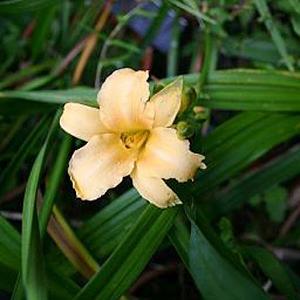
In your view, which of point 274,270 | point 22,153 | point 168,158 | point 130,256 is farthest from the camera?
point 22,153

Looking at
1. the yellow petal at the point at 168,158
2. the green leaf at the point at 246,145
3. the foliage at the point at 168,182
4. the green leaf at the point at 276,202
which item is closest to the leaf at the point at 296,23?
the foliage at the point at 168,182

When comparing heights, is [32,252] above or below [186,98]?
below

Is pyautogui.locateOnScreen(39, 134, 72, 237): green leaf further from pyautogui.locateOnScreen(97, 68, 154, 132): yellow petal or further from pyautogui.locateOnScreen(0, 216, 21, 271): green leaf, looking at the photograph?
pyautogui.locateOnScreen(97, 68, 154, 132): yellow petal

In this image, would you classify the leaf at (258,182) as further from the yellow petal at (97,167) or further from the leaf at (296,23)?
the yellow petal at (97,167)

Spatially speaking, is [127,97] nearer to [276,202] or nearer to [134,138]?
[134,138]

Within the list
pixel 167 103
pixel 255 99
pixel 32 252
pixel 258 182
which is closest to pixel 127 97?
pixel 167 103

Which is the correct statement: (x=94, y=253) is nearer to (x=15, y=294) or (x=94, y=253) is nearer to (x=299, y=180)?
(x=15, y=294)

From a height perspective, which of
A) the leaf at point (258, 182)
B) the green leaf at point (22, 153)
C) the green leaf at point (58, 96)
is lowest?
the leaf at point (258, 182)
